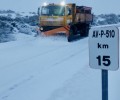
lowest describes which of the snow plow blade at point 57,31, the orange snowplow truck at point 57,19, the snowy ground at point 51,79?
the snowy ground at point 51,79

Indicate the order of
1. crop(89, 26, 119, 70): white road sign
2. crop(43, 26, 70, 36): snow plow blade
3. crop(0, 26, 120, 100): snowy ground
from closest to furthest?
1. crop(89, 26, 119, 70): white road sign
2. crop(0, 26, 120, 100): snowy ground
3. crop(43, 26, 70, 36): snow plow blade

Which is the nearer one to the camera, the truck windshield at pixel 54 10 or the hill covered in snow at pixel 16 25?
the truck windshield at pixel 54 10

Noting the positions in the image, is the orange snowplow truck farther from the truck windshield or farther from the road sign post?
the road sign post

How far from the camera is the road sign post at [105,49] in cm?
402

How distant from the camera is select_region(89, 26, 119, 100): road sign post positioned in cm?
402

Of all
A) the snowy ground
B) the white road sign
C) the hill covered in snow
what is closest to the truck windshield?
the hill covered in snow

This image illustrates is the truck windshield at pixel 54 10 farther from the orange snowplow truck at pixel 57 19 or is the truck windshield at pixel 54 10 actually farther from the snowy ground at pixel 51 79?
the snowy ground at pixel 51 79

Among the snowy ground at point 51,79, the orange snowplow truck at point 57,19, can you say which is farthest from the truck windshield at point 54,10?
the snowy ground at point 51,79

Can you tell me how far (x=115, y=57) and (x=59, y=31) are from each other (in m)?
18.9

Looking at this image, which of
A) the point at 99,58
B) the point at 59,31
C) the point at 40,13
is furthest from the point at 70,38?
the point at 99,58

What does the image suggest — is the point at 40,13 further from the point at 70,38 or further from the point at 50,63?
the point at 50,63

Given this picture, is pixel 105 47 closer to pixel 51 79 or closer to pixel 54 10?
pixel 51 79

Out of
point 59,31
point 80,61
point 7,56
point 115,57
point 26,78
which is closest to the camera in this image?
point 115,57

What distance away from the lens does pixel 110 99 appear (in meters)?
6.81
